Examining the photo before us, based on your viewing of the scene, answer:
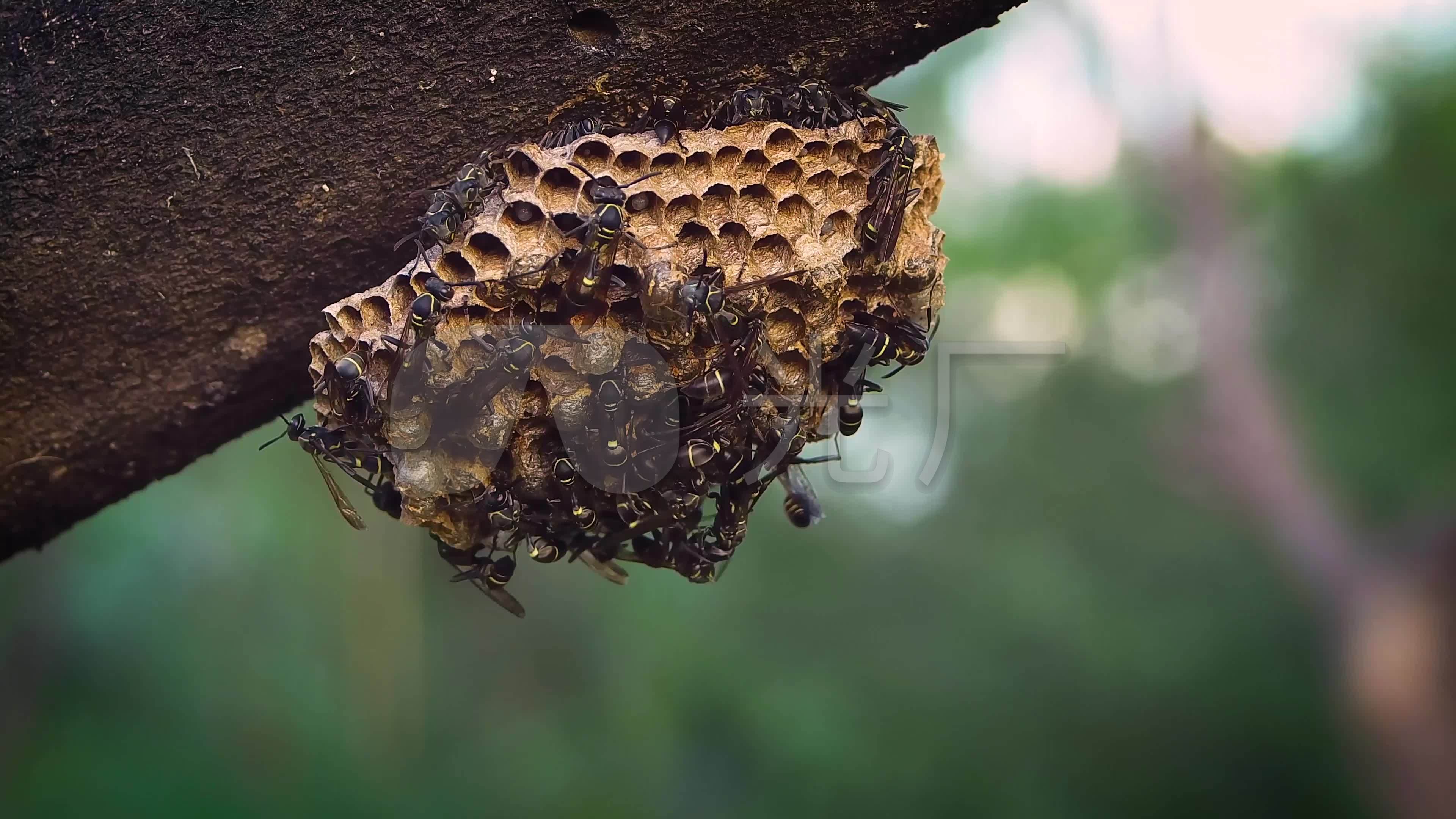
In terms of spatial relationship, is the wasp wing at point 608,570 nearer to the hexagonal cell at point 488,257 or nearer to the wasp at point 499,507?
the wasp at point 499,507

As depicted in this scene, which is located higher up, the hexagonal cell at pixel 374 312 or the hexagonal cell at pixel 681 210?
the hexagonal cell at pixel 681 210

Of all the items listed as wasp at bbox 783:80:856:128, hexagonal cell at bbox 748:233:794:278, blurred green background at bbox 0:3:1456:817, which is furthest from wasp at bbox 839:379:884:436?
blurred green background at bbox 0:3:1456:817

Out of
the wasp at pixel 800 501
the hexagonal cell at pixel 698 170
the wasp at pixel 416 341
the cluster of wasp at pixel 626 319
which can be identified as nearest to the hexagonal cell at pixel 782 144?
the cluster of wasp at pixel 626 319

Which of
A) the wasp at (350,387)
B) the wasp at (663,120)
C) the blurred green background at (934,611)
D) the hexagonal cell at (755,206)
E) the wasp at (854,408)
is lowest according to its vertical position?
the blurred green background at (934,611)

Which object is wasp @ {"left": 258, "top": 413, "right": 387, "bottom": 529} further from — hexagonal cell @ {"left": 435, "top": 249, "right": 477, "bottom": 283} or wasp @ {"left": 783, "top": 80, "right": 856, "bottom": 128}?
wasp @ {"left": 783, "top": 80, "right": 856, "bottom": 128}

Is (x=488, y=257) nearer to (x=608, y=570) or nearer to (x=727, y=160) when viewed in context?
(x=727, y=160)

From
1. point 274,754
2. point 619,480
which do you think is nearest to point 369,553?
point 274,754

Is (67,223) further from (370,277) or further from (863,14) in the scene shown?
(863,14)
